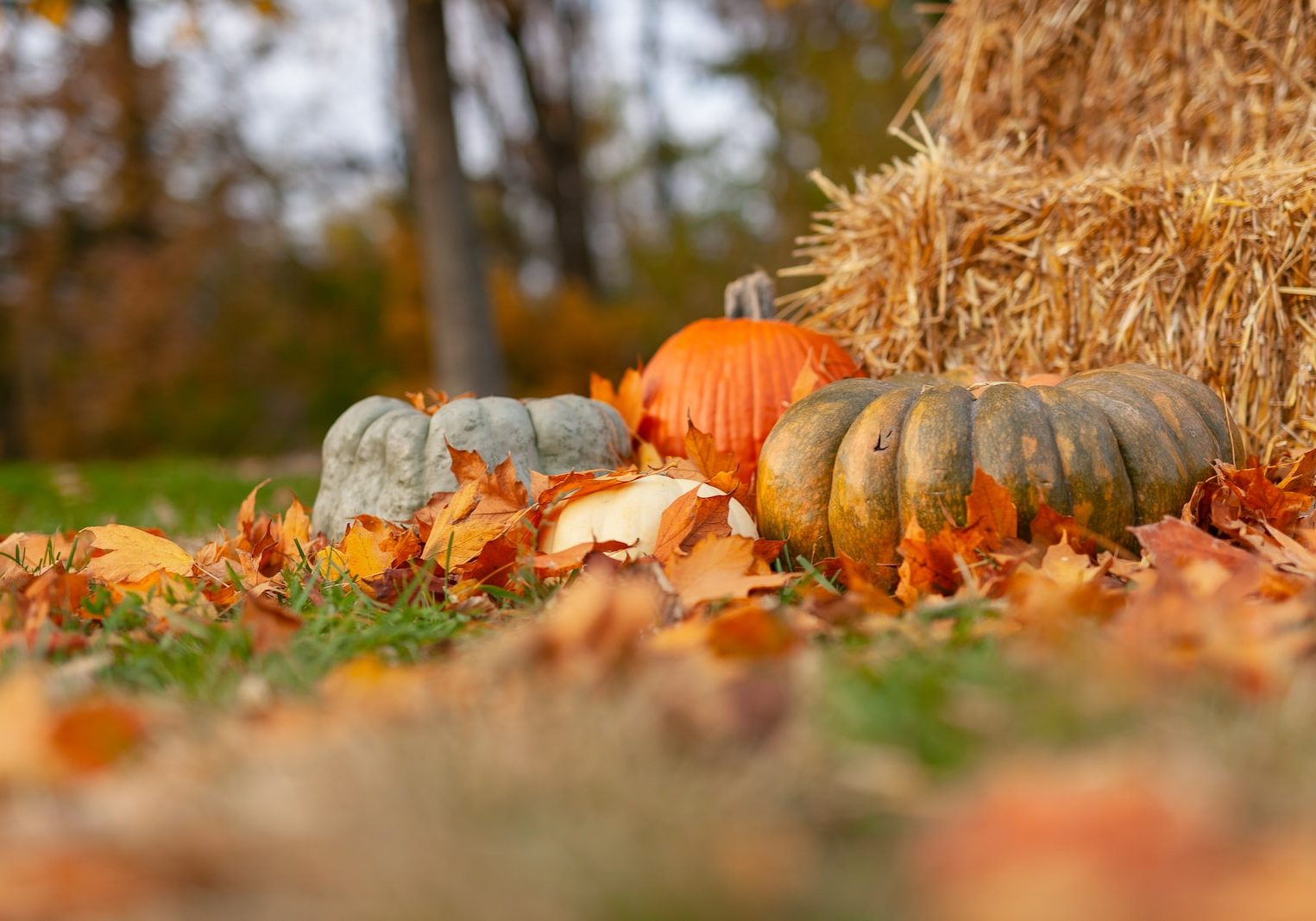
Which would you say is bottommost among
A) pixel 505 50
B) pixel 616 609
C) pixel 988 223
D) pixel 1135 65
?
pixel 616 609

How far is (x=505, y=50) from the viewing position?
1505 centimetres

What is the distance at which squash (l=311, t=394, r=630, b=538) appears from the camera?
267cm

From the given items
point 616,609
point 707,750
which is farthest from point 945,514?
point 707,750

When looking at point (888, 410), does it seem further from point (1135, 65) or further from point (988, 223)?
point (1135, 65)

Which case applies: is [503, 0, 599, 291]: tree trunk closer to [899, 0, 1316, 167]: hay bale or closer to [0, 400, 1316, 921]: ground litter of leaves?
[899, 0, 1316, 167]: hay bale

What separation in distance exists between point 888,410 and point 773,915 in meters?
1.64

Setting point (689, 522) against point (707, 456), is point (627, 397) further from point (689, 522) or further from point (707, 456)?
point (689, 522)

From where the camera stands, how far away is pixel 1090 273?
305 centimetres

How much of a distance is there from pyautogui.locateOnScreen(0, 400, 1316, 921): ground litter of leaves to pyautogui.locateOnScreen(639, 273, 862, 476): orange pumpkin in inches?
47.7

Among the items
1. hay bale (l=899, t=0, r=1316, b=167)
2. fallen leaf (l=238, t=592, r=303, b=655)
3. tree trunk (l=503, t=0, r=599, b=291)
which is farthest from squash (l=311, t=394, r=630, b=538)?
tree trunk (l=503, t=0, r=599, b=291)

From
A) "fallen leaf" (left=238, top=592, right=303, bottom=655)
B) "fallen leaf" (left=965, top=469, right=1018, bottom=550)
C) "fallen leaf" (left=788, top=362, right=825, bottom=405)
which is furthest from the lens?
"fallen leaf" (left=788, top=362, right=825, bottom=405)

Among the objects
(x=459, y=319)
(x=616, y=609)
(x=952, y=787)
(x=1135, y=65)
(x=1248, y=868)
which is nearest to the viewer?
(x=1248, y=868)

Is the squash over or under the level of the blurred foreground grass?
over

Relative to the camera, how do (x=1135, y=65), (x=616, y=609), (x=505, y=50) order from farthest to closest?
(x=505, y=50), (x=1135, y=65), (x=616, y=609)
